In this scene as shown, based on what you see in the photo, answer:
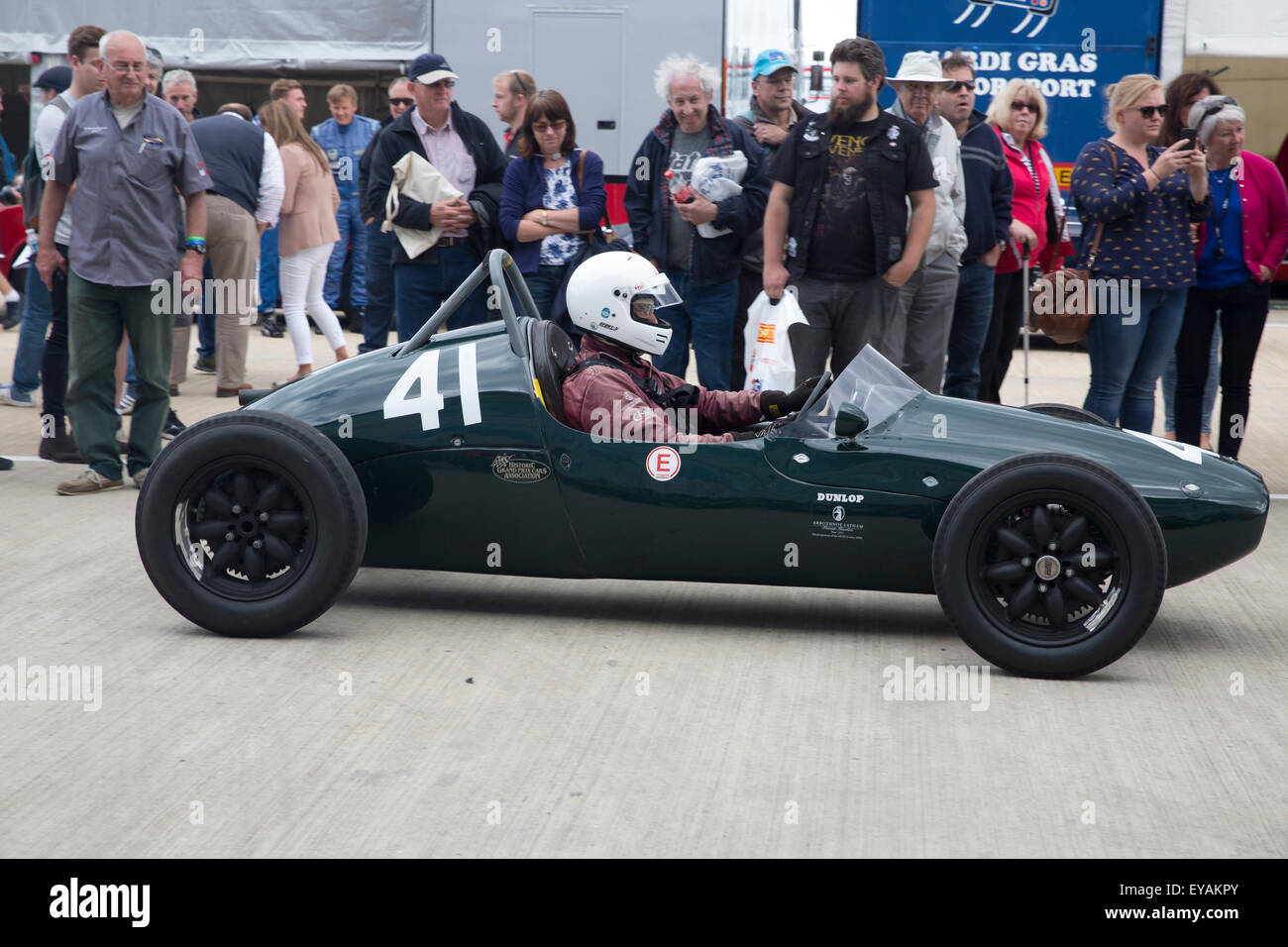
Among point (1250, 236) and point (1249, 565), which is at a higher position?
point (1250, 236)

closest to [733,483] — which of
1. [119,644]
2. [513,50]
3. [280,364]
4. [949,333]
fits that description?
[119,644]

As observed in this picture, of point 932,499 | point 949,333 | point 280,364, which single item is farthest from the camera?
point 280,364

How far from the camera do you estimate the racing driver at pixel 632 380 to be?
Answer: 4691 mm

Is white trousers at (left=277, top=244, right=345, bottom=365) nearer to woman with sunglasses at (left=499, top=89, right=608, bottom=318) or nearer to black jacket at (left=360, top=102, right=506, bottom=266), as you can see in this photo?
black jacket at (left=360, top=102, right=506, bottom=266)

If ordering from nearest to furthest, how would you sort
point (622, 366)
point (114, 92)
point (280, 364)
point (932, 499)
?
point (932, 499), point (622, 366), point (114, 92), point (280, 364)

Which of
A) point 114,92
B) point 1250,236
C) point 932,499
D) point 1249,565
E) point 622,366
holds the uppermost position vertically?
point 114,92

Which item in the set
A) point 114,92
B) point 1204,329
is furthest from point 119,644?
point 1204,329

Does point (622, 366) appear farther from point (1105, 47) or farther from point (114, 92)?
point (1105, 47)

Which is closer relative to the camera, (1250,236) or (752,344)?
(752,344)

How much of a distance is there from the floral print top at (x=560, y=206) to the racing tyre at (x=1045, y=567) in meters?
3.66

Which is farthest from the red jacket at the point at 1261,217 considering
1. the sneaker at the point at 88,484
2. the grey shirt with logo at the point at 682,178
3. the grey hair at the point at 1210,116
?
the sneaker at the point at 88,484

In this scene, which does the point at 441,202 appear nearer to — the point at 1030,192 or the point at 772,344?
the point at 772,344

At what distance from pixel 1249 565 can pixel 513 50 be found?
28.6 ft

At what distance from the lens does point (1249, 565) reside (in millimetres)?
5816
